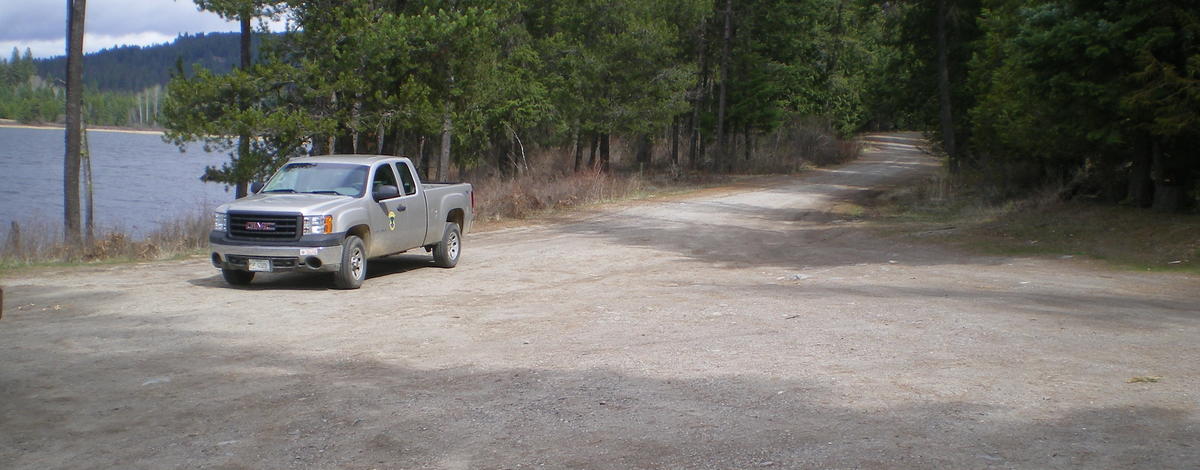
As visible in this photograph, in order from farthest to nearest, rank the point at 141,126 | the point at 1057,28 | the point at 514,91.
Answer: the point at 141,126 → the point at 514,91 → the point at 1057,28

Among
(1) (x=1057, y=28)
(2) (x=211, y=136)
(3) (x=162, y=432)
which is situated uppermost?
(1) (x=1057, y=28)

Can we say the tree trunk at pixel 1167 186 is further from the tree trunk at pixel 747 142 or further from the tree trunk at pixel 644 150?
the tree trunk at pixel 747 142

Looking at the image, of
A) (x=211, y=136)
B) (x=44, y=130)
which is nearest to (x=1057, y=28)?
(x=211, y=136)

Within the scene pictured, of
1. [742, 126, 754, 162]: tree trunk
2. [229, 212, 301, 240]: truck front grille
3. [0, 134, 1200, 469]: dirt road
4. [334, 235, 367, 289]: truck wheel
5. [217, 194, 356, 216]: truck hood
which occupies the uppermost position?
[742, 126, 754, 162]: tree trunk

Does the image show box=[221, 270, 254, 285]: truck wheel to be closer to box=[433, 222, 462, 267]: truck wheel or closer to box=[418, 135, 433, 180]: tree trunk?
box=[433, 222, 462, 267]: truck wheel

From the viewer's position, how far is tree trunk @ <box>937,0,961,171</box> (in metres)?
34.9

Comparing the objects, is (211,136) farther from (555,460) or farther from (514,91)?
(555,460)

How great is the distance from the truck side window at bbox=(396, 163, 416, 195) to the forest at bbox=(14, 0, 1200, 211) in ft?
25.2

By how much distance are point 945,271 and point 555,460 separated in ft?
36.4

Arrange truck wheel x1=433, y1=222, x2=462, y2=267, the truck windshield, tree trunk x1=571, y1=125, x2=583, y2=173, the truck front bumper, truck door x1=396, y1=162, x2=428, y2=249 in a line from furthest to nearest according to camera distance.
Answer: tree trunk x1=571, y1=125, x2=583, y2=173 → truck wheel x1=433, y1=222, x2=462, y2=267 → truck door x1=396, y1=162, x2=428, y2=249 → the truck windshield → the truck front bumper

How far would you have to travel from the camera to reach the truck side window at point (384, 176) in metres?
14.0

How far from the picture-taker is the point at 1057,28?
17.4 m

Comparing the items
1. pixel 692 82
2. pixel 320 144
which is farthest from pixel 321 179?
pixel 692 82

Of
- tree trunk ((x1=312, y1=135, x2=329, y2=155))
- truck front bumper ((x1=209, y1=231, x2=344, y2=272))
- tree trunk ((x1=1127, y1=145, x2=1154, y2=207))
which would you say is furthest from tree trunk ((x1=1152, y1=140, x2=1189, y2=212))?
tree trunk ((x1=312, y1=135, x2=329, y2=155))
